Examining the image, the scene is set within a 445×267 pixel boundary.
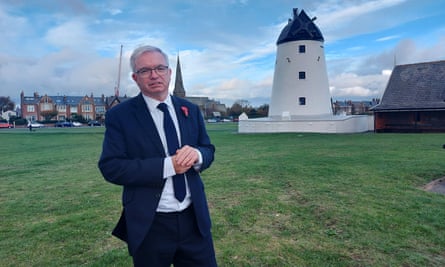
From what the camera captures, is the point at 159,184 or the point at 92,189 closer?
the point at 159,184

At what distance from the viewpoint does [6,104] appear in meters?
90.4

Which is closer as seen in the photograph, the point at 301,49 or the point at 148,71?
the point at 148,71

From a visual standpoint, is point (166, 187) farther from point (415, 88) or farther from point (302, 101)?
point (415, 88)

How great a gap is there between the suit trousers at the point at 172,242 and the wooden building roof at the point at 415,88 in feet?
98.3

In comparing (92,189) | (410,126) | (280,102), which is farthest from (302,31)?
(92,189)

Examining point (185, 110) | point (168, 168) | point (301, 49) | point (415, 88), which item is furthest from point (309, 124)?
point (168, 168)

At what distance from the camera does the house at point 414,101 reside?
27.2 meters

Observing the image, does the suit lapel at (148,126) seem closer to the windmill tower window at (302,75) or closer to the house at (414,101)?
the house at (414,101)

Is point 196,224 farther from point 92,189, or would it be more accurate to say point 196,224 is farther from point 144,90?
point 92,189

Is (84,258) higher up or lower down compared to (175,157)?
lower down

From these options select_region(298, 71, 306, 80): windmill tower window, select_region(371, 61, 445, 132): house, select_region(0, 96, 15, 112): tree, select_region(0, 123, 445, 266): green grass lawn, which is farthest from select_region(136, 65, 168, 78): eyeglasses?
select_region(0, 96, 15, 112): tree

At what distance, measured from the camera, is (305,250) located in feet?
12.9

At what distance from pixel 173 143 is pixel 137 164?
28 centimetres

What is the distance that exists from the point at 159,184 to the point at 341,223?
11.8 feet
